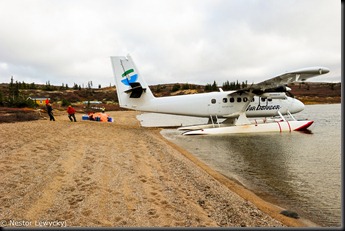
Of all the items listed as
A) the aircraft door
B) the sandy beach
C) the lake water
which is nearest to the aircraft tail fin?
the aircraft door

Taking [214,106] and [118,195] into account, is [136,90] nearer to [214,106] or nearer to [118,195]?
[214,106]

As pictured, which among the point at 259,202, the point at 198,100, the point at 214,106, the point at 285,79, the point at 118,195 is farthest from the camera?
the point at 214,106

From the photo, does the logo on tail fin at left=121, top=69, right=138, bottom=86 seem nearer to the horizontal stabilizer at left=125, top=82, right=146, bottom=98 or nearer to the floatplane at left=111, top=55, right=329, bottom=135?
the floatplane at left=111, top=55, right=329, bottom=135

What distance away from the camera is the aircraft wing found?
48.6ft

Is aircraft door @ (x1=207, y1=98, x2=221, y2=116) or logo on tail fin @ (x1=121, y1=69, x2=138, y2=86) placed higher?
logo on tail fin @ (x1=121, y1=69, x2=138, y2=86)

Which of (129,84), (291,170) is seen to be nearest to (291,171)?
(291,170)

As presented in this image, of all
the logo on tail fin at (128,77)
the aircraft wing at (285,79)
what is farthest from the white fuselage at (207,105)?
the logo on tail fin at (128,77)

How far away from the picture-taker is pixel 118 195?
4934 mm

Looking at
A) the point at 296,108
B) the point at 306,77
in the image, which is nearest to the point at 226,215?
the point at 306,77

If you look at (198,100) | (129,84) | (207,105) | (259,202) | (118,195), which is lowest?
(259,202)

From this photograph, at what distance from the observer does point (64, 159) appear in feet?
24.7

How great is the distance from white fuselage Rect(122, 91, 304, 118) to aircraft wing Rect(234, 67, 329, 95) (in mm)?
1073

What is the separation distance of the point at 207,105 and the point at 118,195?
14.6m

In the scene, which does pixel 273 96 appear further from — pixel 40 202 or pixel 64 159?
pixel 40 202
